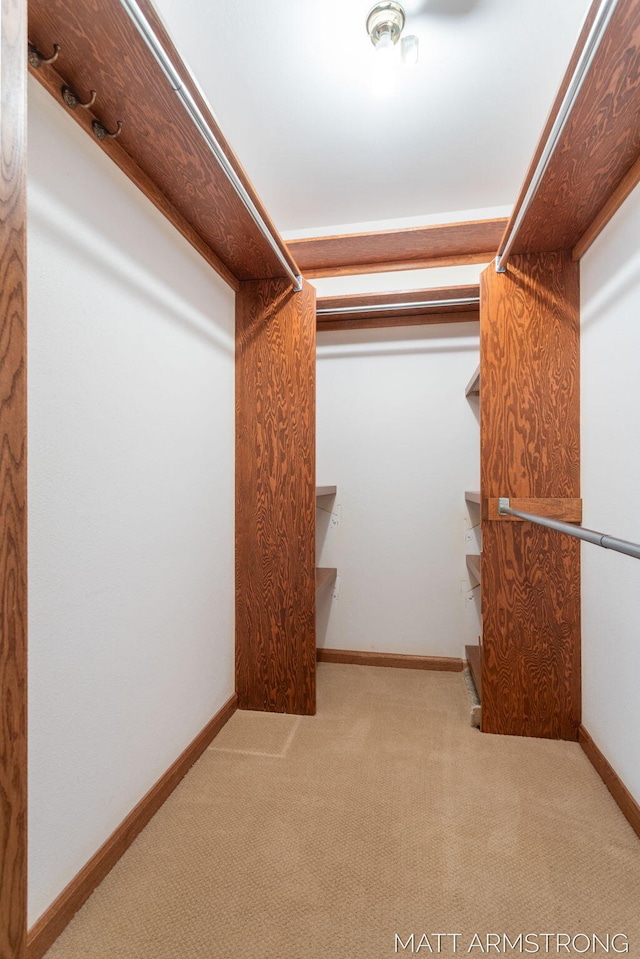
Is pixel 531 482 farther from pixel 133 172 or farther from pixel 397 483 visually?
pixel 133 172

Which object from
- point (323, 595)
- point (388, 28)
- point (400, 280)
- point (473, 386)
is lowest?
point (323, 595)

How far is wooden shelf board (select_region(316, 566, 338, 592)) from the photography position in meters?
2.71

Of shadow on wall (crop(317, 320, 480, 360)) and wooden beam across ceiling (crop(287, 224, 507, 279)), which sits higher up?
wooden beam across ceiling (crop(287, 224, 507, 279))

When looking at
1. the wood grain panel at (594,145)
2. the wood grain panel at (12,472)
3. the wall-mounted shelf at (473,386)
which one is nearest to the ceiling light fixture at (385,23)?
the wood grain panel at (594,145)

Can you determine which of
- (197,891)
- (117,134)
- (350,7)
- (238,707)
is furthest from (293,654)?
(350,7)

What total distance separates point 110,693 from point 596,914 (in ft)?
4.72

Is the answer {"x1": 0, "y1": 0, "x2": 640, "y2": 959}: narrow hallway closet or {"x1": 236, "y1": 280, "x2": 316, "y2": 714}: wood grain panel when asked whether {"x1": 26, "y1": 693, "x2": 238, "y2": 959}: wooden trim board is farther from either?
{"x1": 236, "y1": 280, "x2": 316, "y2": 714}: wood grain panel

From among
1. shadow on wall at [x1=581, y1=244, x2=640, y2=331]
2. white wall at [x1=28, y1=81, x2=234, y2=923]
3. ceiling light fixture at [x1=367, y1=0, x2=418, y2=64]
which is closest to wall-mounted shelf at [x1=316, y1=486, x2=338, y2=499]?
white wall at [x1=28, y1=81, x2=234, y2=923]

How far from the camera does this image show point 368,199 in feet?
7.86

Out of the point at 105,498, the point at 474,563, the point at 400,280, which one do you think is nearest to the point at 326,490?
the point at 474,563

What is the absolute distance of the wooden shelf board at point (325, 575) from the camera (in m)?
2.71

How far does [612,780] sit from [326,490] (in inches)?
70.0

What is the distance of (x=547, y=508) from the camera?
2092 millimetres

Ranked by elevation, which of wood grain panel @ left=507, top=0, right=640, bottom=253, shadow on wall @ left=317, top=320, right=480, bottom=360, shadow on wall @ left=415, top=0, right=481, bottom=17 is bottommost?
shadow on wall @ left=317, top=320, right=480, bottom=360
